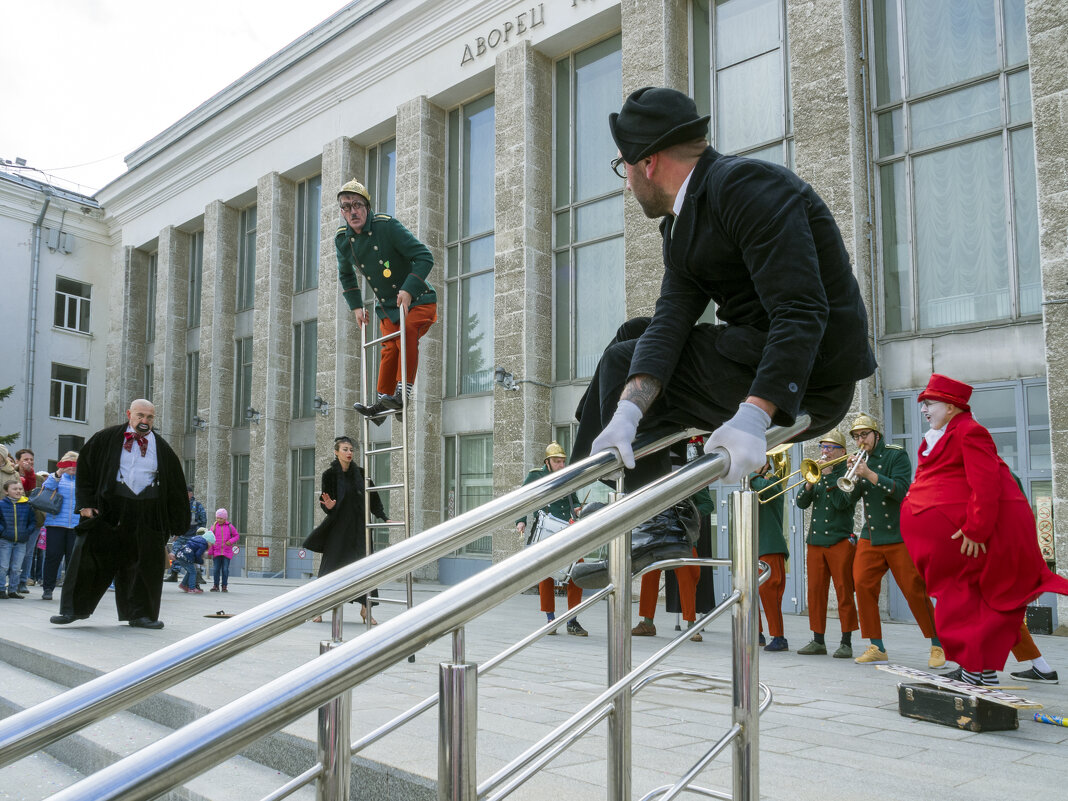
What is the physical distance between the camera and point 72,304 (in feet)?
110

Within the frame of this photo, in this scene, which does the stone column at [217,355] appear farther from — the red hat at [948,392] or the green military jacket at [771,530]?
the red hat at [948,392]

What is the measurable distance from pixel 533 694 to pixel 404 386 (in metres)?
2.49

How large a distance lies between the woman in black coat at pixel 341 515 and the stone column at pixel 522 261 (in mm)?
7288

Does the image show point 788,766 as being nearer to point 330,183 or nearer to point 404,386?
point 404,386

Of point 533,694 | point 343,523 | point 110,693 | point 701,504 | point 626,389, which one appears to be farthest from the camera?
point 343,523

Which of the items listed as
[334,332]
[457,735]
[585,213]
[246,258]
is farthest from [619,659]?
[246,258]

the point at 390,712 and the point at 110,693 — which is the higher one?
the point at 110,693

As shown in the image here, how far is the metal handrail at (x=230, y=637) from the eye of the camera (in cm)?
143

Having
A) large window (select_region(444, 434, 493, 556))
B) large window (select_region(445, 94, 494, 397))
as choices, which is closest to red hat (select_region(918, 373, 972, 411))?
large window (select_region(444, 434, 493, 556))

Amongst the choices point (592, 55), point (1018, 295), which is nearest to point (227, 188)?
point (592, 55)

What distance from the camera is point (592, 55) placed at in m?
17.7

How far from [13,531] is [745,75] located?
1290 centimetres

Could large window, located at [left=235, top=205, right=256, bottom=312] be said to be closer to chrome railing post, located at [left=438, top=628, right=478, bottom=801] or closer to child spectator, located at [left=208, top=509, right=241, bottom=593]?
child spectator, located at [left=208, top=509, right=241, bottom=593]

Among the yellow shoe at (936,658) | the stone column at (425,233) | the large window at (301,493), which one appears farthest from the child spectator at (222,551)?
the yellow shoe at (936,658)
